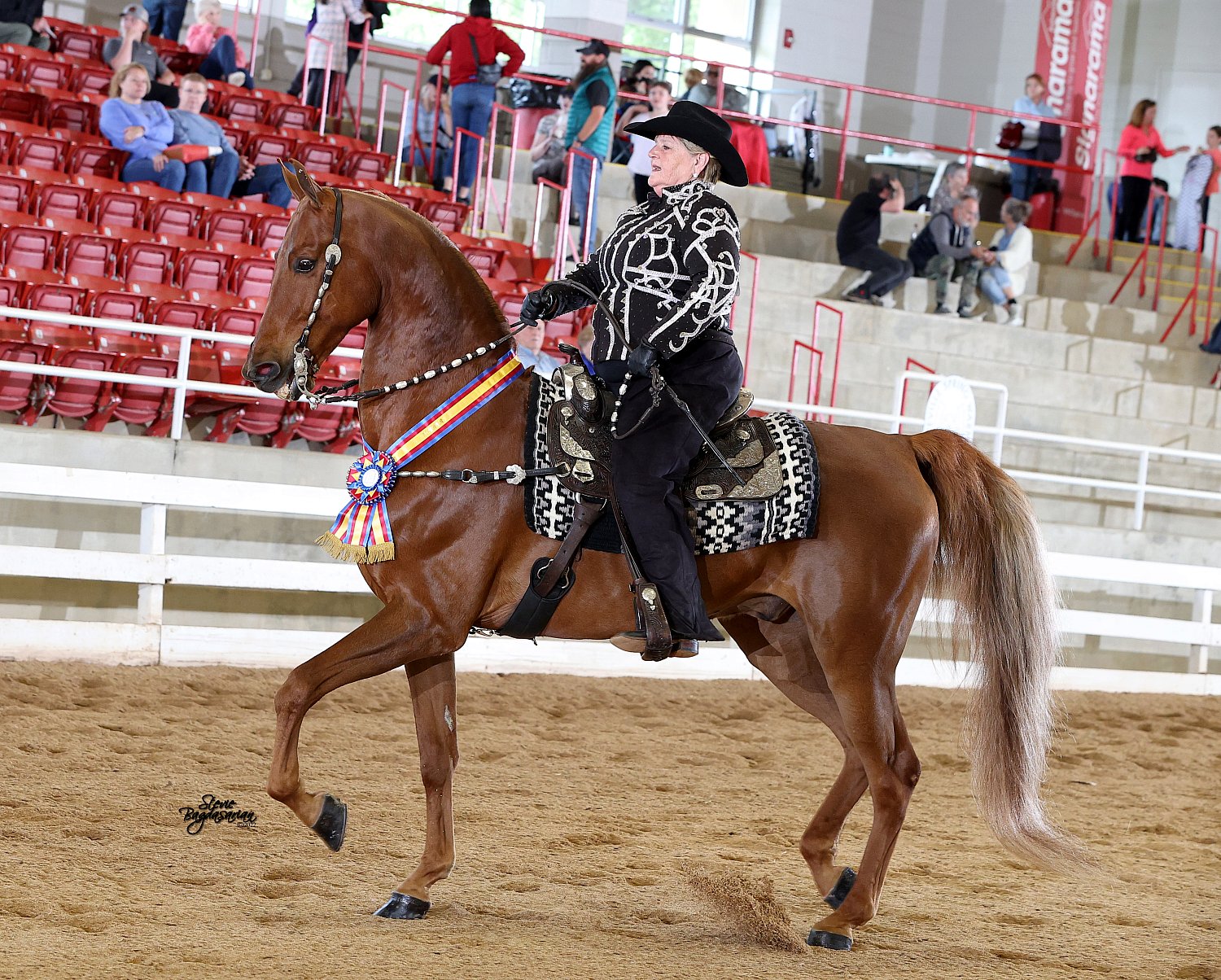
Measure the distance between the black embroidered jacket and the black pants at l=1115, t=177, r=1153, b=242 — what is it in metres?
15.6

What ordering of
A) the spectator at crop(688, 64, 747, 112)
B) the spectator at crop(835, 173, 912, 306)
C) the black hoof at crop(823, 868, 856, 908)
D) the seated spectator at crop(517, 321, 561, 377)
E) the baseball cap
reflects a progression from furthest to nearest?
the spectator at crop(688, 64, 747, 112) < the spectator at crop(835, 173, 912, 306) < the baseball cap < the seated spectator at crop(517, 321, 561, 377) < the black hoof at crop(823, 868, 856, 908)

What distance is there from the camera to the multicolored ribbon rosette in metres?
4.16

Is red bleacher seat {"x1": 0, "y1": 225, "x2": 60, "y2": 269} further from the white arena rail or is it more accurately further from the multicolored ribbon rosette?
the multicolored ribbon rosette

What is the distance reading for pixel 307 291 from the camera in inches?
164

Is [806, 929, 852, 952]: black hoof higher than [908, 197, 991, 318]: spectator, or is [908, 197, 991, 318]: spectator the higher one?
[908, 197, 991, 318]: spectator

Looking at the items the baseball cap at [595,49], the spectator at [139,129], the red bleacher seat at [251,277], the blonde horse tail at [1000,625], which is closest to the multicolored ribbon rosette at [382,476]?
the blonde horse tail at [1000,625]

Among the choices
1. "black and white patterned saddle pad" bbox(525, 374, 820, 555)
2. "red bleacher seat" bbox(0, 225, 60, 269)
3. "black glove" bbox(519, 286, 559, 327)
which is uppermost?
"red bleacher seat" bbox(0, 225, 60, 269)

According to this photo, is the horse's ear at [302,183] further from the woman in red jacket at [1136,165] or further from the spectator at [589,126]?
the woman in red jacket at [1136,165]

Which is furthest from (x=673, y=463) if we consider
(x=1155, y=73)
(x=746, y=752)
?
(x=1155, y=73)

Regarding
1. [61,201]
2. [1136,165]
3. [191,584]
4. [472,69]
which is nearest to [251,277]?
[61,201]

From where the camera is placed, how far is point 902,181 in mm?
18703

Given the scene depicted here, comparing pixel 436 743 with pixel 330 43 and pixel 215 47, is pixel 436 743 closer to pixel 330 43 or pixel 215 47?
pixel 215 47

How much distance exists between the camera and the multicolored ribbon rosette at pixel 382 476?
416cm

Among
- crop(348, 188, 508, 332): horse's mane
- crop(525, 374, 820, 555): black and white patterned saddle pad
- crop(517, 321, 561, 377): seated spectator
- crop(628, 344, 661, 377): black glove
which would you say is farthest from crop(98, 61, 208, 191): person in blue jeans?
crop(628, 344, 661, 377): black glove
